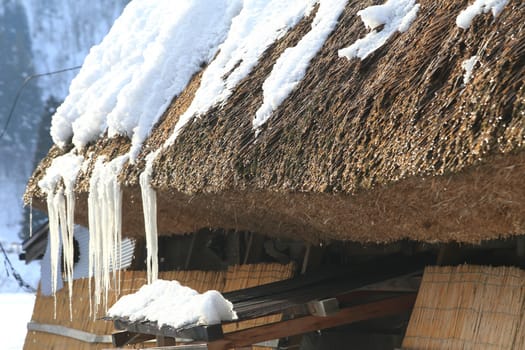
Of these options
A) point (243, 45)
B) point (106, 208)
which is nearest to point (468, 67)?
point (243, 45)

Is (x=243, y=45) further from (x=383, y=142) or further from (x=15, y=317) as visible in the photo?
(x=15, y=317)

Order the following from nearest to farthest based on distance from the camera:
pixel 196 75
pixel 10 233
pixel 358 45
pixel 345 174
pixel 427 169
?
pixel 427 169, pixel 345 174, pixel 358 45, pixel 196 75, pixel 10 233

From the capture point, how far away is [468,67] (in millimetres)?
2406

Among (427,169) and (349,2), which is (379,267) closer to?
(349,2)

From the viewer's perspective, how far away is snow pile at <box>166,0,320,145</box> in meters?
4.24

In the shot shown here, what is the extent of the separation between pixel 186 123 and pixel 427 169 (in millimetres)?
2138

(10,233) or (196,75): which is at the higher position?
(196,75)

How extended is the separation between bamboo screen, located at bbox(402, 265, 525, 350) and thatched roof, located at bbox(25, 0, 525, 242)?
0.24m

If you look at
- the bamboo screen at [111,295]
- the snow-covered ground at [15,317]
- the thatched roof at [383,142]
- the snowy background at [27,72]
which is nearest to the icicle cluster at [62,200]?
the bamboo screen at [111,295]

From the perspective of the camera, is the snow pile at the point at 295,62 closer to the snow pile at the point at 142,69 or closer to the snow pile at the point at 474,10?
the snow pile at the point at 474,10

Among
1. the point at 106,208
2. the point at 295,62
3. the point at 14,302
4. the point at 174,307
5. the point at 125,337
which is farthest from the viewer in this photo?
the point at 14,302

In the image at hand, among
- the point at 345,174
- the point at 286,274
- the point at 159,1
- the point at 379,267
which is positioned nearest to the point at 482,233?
the point at 345,174

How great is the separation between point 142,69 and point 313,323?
2547mm

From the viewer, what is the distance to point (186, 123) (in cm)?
426
